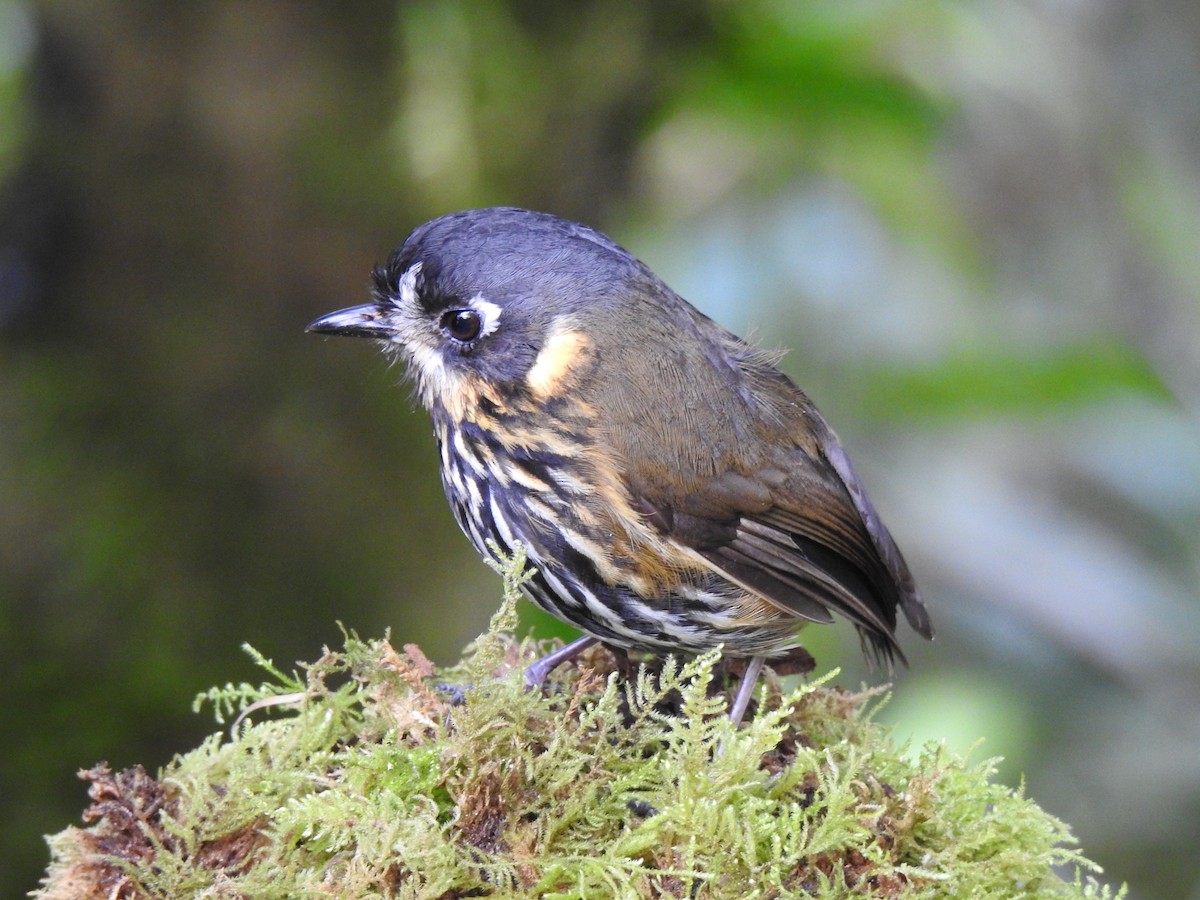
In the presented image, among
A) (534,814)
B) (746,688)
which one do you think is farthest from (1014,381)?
(534,814)

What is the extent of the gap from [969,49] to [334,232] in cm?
267

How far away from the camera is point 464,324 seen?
2615mm

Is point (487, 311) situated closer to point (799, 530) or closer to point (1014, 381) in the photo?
point (799, 530)

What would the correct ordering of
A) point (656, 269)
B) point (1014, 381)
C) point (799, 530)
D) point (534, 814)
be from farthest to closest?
point (656, 269), point (1014, 381), point (799, 530), point (534, 814)

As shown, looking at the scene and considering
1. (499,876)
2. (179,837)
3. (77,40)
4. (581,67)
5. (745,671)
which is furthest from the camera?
(581,67)

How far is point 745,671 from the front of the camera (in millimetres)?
2701

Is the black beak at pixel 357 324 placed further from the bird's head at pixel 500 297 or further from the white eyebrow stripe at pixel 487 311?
the white eyebrow stripe at pixel 487 311

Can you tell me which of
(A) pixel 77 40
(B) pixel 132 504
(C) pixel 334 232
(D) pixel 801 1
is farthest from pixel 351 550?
(D) pixel 801 1

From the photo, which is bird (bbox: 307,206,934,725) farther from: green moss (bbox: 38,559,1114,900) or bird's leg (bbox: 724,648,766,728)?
green moss (bbox: 38,559,1114,900)

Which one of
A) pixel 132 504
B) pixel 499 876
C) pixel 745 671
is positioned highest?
pixel 132 504

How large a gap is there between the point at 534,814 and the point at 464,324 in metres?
1.09

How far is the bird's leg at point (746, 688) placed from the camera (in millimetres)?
2392

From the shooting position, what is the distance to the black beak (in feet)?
9.04

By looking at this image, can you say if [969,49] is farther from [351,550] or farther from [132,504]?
[132,504]
